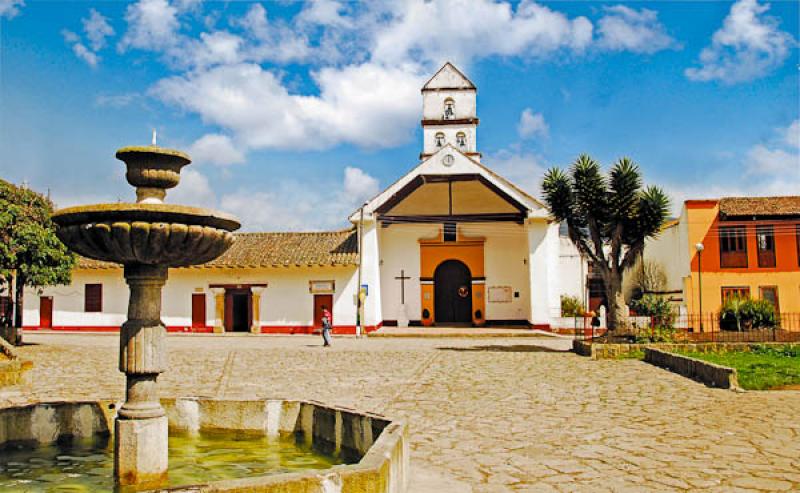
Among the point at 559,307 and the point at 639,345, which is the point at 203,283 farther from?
the point at 639,345

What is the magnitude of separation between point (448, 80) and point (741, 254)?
15.5 m

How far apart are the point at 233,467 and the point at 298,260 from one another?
859 inches

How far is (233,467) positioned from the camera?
5.56m

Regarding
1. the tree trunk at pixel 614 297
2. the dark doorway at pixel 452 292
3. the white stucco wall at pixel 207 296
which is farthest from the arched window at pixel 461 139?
the tree trunk at pixel 614 297

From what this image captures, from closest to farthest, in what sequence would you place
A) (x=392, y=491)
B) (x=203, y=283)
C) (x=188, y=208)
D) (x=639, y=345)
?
(x=392, y=491) → (x=188, y=208) → (x=639, y=345) → (x=203, y=283)

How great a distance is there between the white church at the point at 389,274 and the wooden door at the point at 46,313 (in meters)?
0.04

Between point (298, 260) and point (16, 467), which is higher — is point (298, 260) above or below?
above

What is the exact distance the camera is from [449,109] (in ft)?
109

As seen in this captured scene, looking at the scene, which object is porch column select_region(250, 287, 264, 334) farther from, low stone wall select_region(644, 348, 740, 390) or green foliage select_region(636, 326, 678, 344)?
low stone wall select_region(644, 348, 740, 390)

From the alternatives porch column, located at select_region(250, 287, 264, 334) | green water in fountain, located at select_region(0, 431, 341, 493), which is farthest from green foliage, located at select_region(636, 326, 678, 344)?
porch column, located at select_region(250, 287, 264, 334)

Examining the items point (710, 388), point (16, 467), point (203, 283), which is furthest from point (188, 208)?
point (203, 283)

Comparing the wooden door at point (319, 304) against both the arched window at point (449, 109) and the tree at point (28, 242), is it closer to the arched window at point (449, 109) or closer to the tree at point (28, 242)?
the tree at point (28, 242)

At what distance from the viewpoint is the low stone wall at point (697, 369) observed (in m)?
10.2

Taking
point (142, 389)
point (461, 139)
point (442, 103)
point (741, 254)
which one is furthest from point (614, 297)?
point (442, 103)
